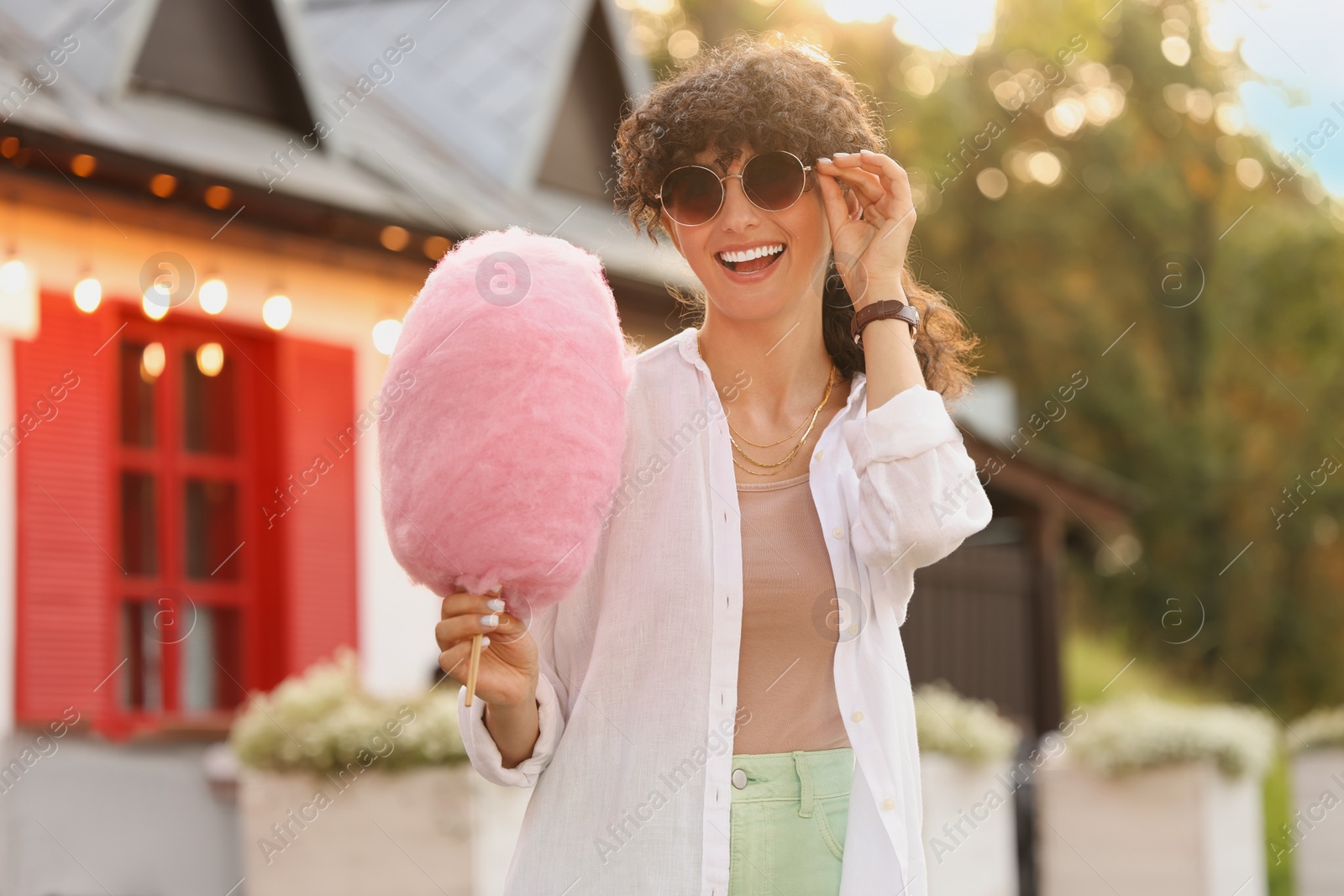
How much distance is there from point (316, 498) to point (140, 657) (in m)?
1.09

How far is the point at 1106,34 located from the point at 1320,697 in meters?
10.1

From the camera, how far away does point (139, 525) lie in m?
7.00

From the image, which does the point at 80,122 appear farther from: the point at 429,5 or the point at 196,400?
the point at 429,5

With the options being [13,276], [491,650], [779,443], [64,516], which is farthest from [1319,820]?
[491,650]

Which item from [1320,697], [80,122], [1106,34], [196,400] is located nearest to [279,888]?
[196,400]

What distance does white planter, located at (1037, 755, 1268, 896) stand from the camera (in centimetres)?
790

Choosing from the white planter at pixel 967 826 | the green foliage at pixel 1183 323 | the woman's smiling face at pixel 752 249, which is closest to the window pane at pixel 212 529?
the white planter at pixel 967 826

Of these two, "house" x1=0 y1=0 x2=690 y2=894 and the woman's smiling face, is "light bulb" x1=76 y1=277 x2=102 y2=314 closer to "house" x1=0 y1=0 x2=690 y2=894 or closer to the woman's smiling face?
"house" x1=0 y1=0 x2=690 y2=894

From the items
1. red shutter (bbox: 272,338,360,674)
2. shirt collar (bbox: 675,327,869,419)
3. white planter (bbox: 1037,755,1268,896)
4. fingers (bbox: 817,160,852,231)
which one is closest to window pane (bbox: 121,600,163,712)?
red shutter (bbox: 272,338,360,674)

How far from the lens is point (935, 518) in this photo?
2.11 m

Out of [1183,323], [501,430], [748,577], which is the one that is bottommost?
[748,577]

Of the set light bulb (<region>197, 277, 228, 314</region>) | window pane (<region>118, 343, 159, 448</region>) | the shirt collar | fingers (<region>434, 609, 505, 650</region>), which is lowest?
fingers (<region>434, 609, 505, 650</region>)

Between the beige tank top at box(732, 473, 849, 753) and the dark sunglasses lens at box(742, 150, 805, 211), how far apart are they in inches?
20.1

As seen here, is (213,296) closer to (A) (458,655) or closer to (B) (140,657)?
(B) (140,657)
